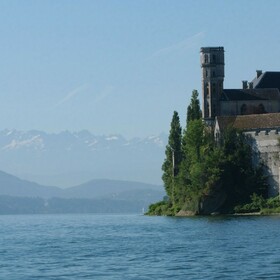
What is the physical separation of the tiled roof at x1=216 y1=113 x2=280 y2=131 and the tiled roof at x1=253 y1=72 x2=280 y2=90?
722 inches

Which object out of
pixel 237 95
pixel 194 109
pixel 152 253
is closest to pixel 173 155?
pixel 194 109

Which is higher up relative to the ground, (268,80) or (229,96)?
(268,80)

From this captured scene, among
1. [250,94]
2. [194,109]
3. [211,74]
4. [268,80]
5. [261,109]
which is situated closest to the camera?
[194,109]

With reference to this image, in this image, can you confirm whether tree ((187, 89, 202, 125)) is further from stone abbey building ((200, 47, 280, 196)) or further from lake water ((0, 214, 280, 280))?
lake water ((0, 214, 280, 280))

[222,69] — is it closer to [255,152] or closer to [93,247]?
[255,152]

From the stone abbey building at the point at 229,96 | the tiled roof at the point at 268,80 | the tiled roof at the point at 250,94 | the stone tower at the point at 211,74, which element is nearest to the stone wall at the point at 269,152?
the stone abbey building at the point at 229,96

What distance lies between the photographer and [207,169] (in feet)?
402

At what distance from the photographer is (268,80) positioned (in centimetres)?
14950

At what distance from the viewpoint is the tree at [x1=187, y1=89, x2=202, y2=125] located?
135 metres

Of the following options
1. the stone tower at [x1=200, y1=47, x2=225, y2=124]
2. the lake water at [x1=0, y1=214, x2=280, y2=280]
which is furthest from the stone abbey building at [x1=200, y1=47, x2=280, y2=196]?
the lake water at [x1=0, y1=214, x2=280, y2=280]

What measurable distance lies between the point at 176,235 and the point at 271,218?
22.4 metres

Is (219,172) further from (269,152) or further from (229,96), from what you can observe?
(229,96)

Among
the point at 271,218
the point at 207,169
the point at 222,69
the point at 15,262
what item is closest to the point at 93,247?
the point at 15,262

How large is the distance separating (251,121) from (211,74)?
66.5ft
